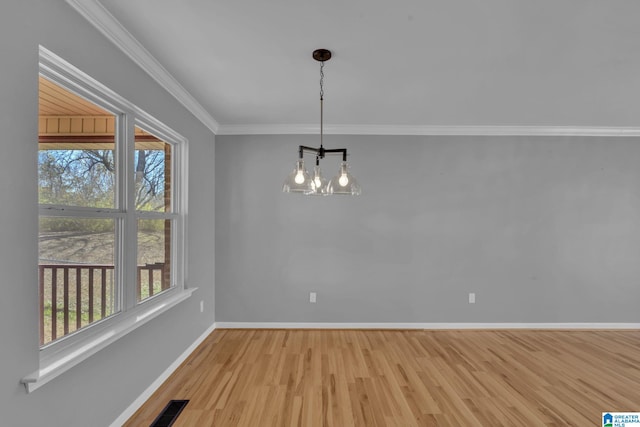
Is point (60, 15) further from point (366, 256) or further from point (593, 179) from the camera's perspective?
point (593, 179)

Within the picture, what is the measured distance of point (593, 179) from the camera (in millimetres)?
3986

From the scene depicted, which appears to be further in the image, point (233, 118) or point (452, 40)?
point (233, 118)

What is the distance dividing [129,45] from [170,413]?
2.56 metres

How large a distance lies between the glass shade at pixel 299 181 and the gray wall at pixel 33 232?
1266 mm

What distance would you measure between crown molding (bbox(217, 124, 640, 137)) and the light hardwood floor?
Result: 8.31 feet

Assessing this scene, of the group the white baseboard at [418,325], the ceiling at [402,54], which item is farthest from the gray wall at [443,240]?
the ceiling at [402,54]

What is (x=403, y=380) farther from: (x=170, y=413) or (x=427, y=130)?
(x=427, y=130)

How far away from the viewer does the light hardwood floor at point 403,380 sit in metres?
2.20

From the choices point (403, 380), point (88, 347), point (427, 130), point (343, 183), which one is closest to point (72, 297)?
point (88, 347)

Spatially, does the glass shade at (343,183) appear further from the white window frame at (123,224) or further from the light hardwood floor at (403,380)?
the light hardwood floor at (403,380)

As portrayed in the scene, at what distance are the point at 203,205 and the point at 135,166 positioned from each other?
4.18ft

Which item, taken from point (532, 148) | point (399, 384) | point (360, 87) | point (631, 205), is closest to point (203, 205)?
point (360, 87)

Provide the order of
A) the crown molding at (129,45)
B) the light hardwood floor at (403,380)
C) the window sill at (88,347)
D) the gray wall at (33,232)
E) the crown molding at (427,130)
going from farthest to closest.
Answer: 1. the crown molding at (427,130)
2. the light hardwood floor at (403,380)
3. the crown molding at (129,45)
4. the window sill at (88,347)
5. the gray wall at (33,232)

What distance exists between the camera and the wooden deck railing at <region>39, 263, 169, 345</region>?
1605 mm
